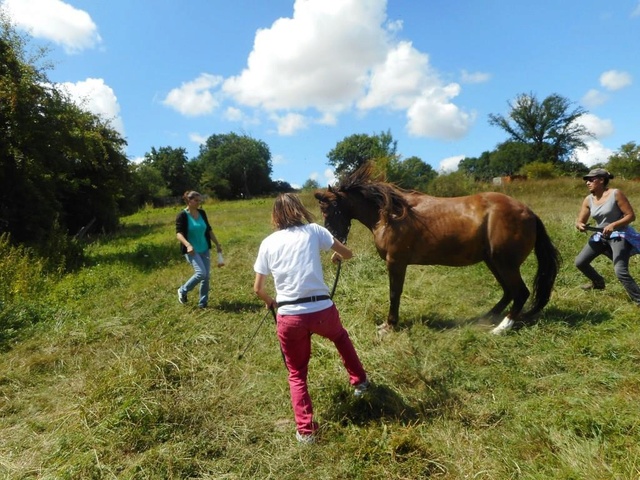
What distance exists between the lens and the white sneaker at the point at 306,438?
2719 mm

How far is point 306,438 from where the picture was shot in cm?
272

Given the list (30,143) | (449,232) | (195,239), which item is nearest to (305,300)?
(449,232)

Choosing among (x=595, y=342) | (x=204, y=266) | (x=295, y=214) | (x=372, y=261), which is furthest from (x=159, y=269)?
(x=595, y=342)

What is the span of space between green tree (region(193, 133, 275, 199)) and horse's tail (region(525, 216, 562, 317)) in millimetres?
55047

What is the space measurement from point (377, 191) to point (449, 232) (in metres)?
1.07

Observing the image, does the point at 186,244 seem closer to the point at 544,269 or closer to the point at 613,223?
the point at 544,269

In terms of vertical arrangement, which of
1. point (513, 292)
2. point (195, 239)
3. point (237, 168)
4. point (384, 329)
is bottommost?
point (384, 329)

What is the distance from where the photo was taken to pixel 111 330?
5188mm

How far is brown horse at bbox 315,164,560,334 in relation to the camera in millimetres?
4500

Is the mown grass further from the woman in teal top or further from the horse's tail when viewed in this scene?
the woman in teal top

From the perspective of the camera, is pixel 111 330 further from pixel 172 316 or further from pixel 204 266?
pixel 204 266

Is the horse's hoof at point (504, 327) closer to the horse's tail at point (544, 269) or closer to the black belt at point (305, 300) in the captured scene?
the horse's tail at point (544, 269)

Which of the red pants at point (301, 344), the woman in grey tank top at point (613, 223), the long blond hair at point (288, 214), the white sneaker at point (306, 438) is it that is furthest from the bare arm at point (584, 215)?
the white sneaker at point (306, 438)

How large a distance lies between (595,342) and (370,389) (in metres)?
2.47
